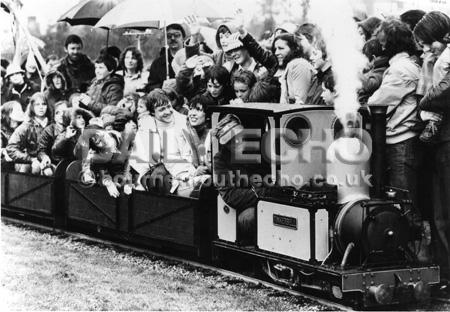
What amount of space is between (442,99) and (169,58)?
3851 millimetres

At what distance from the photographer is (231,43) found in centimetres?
1015

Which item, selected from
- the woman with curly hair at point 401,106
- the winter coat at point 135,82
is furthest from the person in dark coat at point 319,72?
the winter coat at point 135,82

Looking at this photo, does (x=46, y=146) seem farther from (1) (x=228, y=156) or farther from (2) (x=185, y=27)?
(1) (x=228, y=156)

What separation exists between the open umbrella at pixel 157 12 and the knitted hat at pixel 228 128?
157 cm

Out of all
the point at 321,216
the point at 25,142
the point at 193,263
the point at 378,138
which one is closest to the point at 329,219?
the point at 321,216

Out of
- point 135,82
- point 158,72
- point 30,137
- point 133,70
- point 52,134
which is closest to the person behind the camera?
point 158,72

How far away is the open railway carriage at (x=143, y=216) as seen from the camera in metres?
10.0

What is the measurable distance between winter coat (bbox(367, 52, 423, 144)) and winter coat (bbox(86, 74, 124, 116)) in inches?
168

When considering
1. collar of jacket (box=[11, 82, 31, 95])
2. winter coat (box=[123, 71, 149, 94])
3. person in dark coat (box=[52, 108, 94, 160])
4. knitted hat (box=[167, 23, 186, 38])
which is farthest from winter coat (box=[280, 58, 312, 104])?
collar of jacket (box=[11, 82, 31, 95])

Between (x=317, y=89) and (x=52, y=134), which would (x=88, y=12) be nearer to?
(x=52, y=134)

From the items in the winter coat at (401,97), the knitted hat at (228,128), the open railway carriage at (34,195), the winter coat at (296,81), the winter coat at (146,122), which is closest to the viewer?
the winter coat at (401,97)

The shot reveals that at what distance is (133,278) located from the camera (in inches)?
391

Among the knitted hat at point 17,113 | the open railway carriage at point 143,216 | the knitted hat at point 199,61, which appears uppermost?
the knitted hat at point 199,61

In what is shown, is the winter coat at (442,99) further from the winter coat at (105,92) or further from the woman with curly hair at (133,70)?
the winter coat at (105,92)
